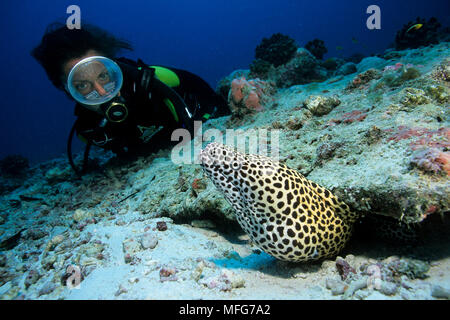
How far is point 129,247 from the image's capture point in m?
2.86

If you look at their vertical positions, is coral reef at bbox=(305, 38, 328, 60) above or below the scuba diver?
→ above

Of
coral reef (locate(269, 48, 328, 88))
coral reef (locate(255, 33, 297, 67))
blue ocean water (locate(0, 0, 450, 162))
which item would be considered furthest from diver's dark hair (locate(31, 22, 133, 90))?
blue ocean water (locate(0, 0, 450, 162))

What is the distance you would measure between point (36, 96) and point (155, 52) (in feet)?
220

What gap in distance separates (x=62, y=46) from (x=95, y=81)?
1.20 m

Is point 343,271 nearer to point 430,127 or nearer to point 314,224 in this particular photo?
point 314,224

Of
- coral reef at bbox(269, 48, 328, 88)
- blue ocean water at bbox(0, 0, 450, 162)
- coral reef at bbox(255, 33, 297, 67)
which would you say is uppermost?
blue ocean water at bbox(0, 0, 450, 162)

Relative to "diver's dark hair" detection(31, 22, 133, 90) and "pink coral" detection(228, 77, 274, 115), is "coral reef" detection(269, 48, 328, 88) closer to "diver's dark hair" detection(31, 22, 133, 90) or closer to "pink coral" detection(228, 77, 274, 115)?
"pink coral" detection(228, 77, 274, 115)

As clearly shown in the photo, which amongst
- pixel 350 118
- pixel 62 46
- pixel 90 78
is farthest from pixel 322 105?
pixel 62 46

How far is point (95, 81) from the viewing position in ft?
17.3

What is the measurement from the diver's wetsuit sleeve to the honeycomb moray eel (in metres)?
6.31

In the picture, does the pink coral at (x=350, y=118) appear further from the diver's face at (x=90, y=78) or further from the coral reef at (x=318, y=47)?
the coral reef at (x=318, y=47)

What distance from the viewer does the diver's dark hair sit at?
17.7 feet

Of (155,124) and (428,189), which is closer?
(428,189)

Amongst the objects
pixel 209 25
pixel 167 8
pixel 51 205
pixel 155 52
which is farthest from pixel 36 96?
pixel 51 205
